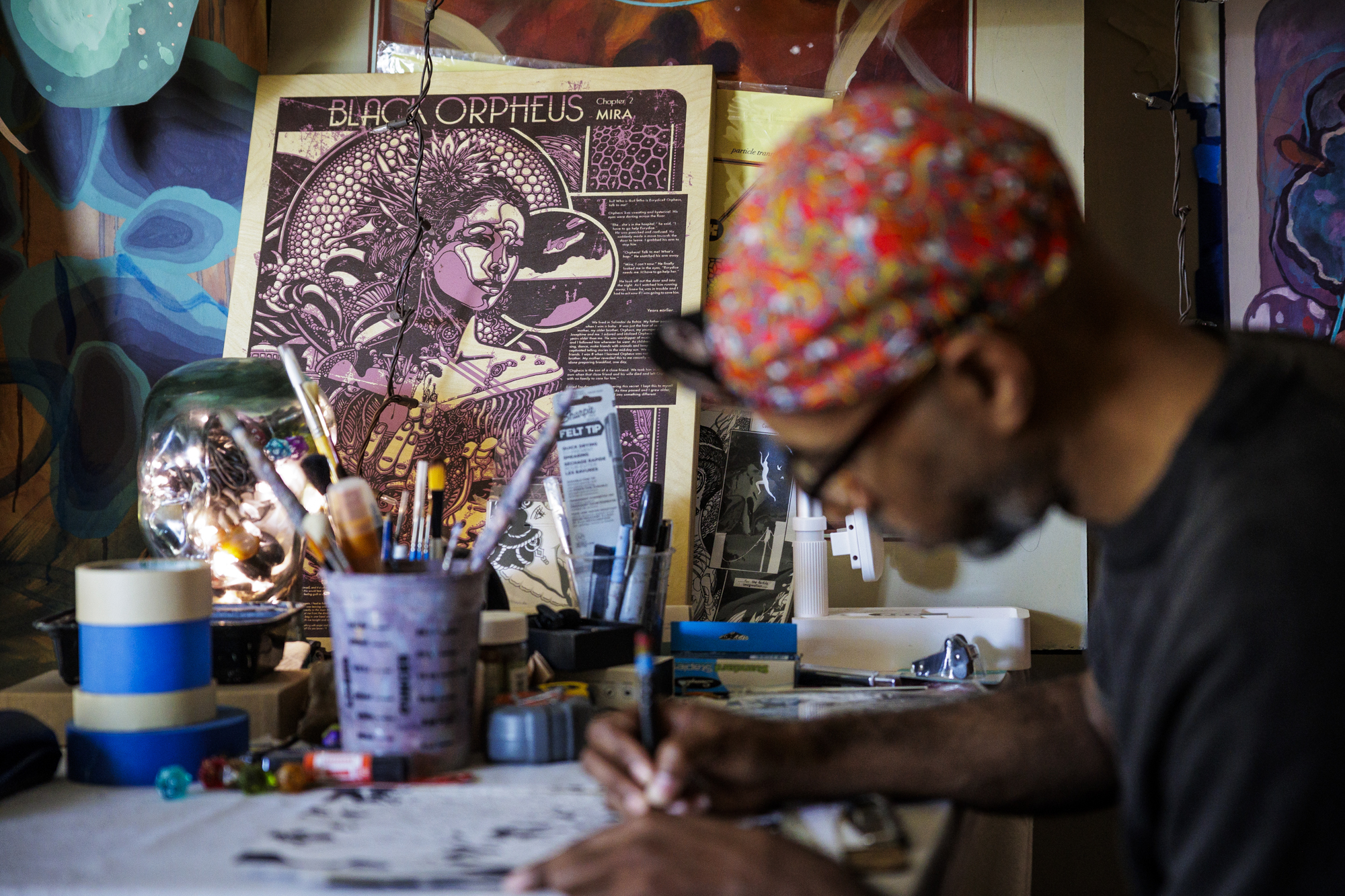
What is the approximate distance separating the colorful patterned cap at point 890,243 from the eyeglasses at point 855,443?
0.07 feet

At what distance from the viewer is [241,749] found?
2.80 ft

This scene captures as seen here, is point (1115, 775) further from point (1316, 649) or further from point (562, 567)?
point (562, 567)

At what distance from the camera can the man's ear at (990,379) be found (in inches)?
23.1

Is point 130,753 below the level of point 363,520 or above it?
below

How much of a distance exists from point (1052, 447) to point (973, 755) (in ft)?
0.91

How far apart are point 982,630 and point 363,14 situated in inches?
49.0

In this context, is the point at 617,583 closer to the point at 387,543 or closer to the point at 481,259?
the point at 387,543

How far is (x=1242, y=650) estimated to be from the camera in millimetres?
506

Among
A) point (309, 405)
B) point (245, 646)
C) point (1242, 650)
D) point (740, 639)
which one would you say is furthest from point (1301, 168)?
point (245, 646)

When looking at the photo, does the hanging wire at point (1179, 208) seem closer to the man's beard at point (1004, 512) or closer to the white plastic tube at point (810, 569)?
the white plastic tube at point (810, 569)

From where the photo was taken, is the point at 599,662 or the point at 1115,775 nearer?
the point at 1115,775

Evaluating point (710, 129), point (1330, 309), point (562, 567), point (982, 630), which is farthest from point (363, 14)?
point (1330, 309)

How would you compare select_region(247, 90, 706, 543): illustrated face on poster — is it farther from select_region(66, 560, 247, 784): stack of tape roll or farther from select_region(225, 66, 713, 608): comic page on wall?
select_region(66, 560, 247, 784): stack of tape roll

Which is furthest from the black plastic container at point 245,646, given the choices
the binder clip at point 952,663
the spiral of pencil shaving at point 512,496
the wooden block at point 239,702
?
the binder clip at point 952,663
